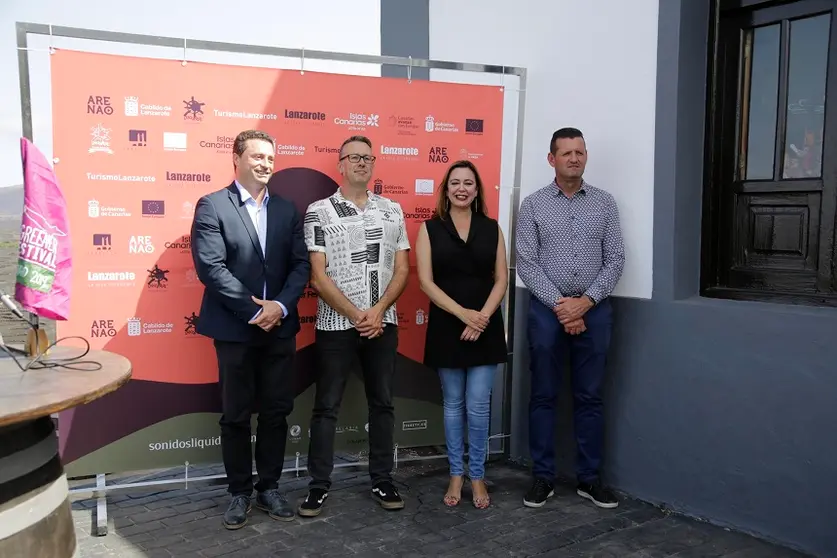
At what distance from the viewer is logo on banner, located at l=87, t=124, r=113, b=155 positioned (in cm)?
Result: 362

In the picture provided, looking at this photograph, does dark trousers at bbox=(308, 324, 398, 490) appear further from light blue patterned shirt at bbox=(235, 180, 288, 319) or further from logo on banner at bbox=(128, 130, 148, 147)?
logo on banner at bbox=(128, 130, 148, 147)

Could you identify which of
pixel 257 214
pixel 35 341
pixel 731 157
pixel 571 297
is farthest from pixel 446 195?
pixel 35 341

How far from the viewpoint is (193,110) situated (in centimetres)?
379

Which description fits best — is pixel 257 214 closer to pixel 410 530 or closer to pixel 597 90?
pixel 410 530

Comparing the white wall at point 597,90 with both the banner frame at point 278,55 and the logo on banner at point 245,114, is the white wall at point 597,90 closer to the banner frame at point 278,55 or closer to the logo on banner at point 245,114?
the banner frame at point 278,55

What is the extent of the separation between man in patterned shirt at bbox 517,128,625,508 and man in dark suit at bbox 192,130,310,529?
1.25m

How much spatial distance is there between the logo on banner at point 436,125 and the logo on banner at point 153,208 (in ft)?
5.09

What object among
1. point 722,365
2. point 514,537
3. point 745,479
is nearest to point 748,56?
point 722,365

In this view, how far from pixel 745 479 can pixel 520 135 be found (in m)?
2.27

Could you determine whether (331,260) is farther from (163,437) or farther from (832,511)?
(832,511)

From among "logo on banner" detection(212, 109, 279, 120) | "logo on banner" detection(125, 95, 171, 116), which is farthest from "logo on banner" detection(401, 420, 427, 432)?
"logo on banner" detection(125, 95, 171, 116)

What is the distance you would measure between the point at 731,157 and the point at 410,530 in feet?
8.16

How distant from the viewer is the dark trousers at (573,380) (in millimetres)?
3830

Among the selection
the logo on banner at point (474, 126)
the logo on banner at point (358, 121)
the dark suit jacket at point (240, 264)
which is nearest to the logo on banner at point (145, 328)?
the dark suit jacket at point (240, 264)
